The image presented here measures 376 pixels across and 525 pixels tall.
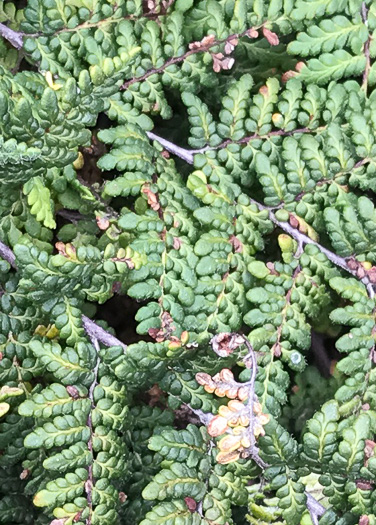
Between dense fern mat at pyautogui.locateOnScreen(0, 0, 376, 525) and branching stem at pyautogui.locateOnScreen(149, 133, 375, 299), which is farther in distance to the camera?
branching stem at pyautogui.locateOnScreen(149, 133, 375, 299)

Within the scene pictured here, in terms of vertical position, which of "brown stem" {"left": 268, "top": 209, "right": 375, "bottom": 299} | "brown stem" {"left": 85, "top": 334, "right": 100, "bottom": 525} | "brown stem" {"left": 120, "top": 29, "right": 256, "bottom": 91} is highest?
"brown stem" {"left": 120, "top": 29, "right": 256, "bottom": 91}

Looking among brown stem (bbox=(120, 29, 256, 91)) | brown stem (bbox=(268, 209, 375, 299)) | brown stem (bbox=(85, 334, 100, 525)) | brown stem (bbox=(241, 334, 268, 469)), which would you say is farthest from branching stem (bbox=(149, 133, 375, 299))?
brown stem (bbox=(85, 334, 100, 525))

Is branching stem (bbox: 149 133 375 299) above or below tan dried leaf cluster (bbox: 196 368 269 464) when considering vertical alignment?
above

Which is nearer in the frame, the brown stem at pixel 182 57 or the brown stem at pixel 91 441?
the brown stem at pixel 91 441

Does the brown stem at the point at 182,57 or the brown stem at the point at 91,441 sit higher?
the brown stem at the point at 182,57

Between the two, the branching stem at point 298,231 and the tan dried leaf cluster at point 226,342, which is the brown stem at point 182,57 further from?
the tan dried leaf cluster at point 226,342

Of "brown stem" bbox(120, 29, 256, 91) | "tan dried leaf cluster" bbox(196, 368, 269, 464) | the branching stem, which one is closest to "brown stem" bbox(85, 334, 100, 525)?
"tan dried leaf cluster" bbox(196, 368, 269, 464)

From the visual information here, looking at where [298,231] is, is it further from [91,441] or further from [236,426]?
[91,441]

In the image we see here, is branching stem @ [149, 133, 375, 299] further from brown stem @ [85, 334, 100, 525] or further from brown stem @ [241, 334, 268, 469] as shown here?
brown stem @ [85, 334, 100, 525]

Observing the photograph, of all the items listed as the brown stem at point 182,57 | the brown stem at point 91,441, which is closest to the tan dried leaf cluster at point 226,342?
the brown stem at point 91,441
